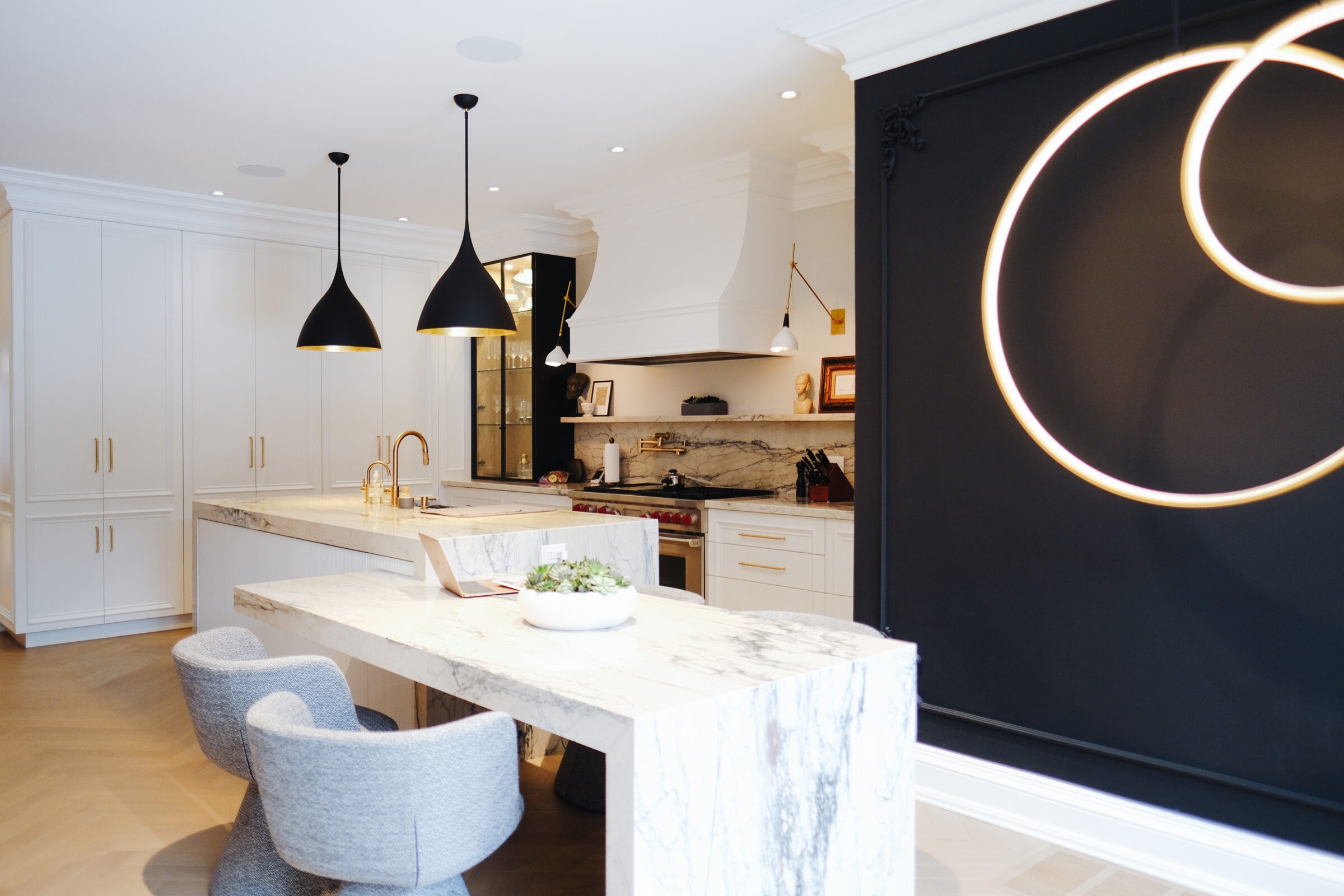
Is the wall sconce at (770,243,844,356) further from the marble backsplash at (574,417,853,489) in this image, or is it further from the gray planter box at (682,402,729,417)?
the gray planter box at (682,402,729,417)

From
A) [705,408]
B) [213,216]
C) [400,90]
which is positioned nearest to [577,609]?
[400,90]

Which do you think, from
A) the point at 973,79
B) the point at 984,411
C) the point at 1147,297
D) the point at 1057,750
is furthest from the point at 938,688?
the point at 973,79

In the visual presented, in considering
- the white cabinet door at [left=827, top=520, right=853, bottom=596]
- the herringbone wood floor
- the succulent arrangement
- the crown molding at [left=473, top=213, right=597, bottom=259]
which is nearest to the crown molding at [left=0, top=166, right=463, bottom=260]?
the crown molding at [left=473, top=213, right=597, bottom=259]

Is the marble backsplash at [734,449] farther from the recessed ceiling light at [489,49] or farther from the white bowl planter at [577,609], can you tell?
the white bowl planter at [577,609]

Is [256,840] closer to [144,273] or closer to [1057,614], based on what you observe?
[1057,614]

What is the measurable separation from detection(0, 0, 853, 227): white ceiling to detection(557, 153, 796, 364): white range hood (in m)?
0.19

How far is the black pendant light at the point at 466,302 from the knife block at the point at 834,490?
172 centimetres

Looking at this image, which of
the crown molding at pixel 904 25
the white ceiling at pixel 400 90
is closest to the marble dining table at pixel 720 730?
the crown molding at pixel 904 25

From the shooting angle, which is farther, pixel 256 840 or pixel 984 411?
pixel 984 411

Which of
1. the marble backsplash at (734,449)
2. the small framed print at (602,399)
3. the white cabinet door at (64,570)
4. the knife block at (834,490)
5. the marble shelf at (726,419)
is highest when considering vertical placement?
the small framed print at (602,399)

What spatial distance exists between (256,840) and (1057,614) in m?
2.36

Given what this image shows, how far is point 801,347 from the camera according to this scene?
510 cm

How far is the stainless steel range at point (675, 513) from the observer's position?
479 centimetres

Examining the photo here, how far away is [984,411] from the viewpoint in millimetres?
2955
